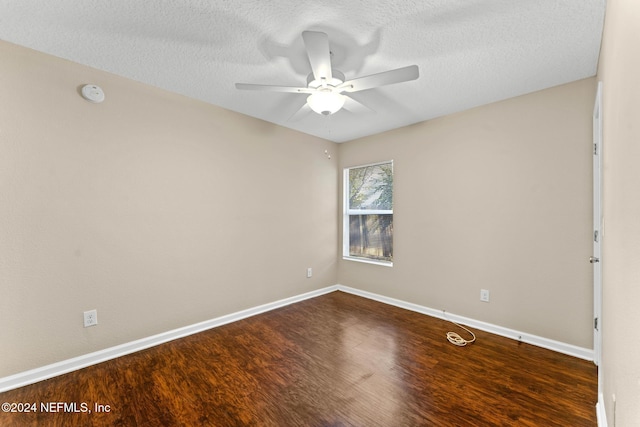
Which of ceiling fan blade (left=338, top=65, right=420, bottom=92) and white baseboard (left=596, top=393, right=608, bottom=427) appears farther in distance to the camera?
ceiling fan blade (left=338, top=65, right=420, bottom=92)

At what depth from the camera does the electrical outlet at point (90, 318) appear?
218cm

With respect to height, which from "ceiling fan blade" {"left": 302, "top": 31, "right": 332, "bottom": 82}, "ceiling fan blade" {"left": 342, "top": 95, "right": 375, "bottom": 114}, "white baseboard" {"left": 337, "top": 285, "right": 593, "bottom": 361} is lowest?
"white baseboard" {"left": 337, "top": 285, "right": 593, "bottom": 361}

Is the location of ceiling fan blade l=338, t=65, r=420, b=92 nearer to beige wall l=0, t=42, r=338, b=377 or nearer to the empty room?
the empty room

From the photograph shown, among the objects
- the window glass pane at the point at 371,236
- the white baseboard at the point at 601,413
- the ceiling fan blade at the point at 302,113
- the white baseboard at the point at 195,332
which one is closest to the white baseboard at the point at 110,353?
the white baseboard at the point at 195,332

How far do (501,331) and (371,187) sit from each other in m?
2.34

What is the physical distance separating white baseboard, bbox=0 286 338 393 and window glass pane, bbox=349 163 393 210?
80.0 inches

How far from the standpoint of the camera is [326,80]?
182 cm

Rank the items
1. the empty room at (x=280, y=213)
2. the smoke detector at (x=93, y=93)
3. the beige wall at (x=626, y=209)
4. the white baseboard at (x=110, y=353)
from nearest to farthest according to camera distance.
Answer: the beige wall at (x=626, y=209) < the empty room at (x=280, y=213) < the white baseboard at (x=110, y=353) < the smoke detector at (x=93, y=93)

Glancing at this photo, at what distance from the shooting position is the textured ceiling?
61.9 inches

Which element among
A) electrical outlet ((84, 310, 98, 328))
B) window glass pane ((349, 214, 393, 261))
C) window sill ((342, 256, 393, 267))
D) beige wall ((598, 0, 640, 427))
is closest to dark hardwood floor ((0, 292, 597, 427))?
electrical outlet ((84, 310, 98, 328))

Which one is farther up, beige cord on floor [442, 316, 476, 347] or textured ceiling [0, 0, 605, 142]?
textured ceiling [0, 0, 605, 142]

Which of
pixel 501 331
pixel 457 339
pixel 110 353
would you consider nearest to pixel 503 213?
pixel 501 331

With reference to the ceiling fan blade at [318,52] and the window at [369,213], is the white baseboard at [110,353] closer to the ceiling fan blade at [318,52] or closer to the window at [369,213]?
the window at [369,213]

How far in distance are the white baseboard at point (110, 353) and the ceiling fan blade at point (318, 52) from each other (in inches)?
104
